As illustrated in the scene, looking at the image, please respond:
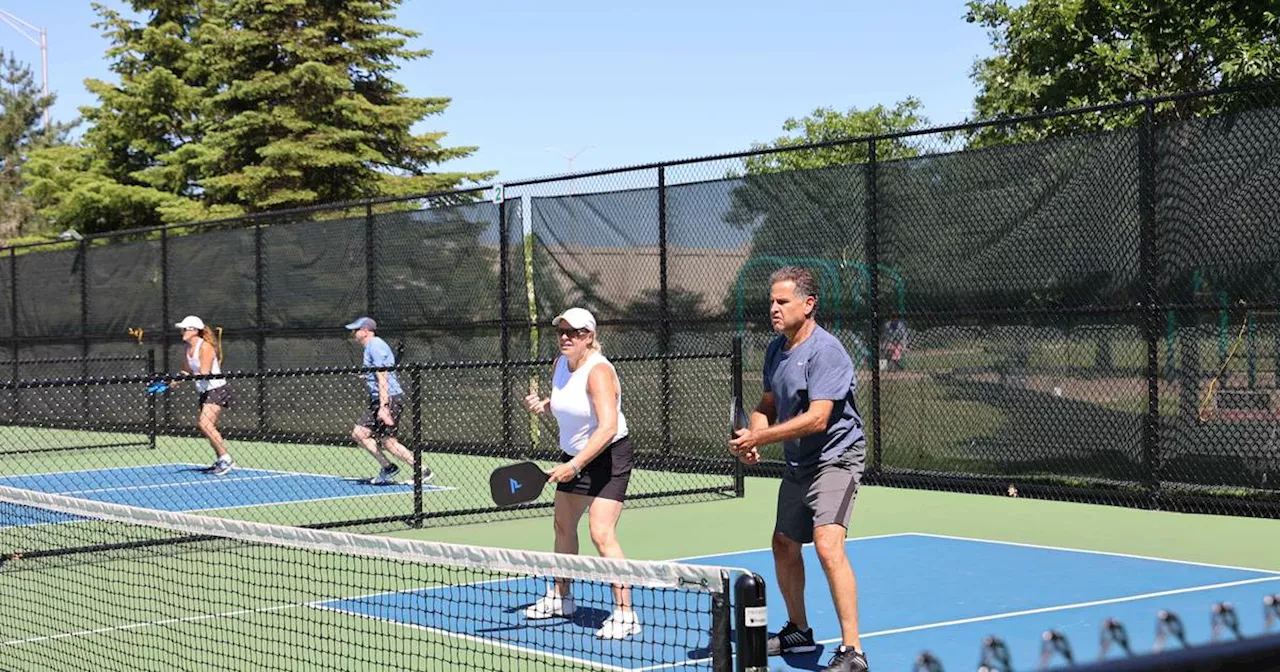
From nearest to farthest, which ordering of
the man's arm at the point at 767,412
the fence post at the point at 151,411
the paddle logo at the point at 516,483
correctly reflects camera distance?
the man's arm at the point at 767,412 → the paddle logo at the point at 516,483 → the fence post at the point at 151,411

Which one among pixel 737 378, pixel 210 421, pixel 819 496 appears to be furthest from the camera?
pixel 210 421

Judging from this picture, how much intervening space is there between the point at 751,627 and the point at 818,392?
10.6 feet

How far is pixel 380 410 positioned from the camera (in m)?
13.7

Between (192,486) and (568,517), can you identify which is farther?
(192,486)

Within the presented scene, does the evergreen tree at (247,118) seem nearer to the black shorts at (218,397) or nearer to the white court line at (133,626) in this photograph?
the black shorts at (218,397)

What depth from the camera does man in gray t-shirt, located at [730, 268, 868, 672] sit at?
635cm

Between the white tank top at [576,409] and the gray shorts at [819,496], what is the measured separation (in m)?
1.15

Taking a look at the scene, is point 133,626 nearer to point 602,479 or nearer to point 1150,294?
point 602,479

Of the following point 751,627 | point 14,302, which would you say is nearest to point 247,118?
Answer: point 14,302

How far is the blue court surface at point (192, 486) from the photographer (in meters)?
13.8

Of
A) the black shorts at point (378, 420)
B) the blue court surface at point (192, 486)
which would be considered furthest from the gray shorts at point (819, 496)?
the black shorts at point (378, 420)

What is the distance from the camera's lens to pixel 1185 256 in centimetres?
1120

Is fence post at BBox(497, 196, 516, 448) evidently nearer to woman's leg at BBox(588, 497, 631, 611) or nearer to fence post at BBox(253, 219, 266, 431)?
fence post at BBox(253, 219, 266, 431)

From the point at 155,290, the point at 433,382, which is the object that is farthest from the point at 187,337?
the point at 155,290
